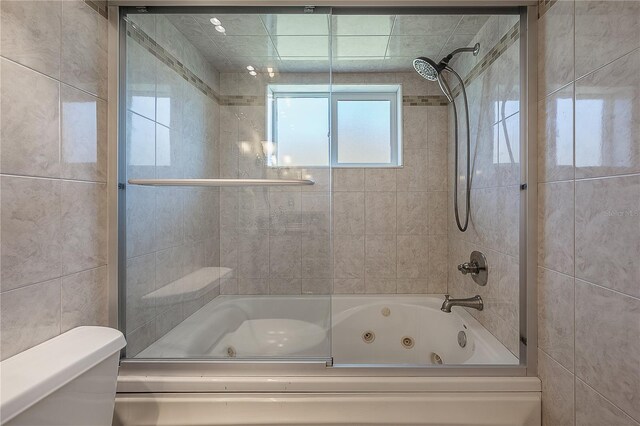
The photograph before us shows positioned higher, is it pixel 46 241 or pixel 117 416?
pixel 46 241

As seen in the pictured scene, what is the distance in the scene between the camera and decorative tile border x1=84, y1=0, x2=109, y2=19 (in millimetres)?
1171

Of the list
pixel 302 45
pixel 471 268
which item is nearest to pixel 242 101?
pixel 302 45

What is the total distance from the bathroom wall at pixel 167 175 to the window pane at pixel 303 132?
33 cm

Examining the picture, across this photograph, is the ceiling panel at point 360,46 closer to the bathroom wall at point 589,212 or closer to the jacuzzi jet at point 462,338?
the bathroom wall at point 589,212

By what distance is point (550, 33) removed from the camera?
1107mm

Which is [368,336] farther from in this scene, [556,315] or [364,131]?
[364,131]

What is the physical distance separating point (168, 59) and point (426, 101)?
161 cm

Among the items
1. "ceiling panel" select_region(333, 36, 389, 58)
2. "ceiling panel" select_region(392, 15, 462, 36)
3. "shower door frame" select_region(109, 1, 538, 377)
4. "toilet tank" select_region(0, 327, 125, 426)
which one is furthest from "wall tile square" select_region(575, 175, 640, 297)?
"toilet tank" select_region(0, 327, 125, 426)

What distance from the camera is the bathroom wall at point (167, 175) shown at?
1333 mm

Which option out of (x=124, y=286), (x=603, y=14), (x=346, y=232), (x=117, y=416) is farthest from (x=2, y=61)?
(x=346, y=232)

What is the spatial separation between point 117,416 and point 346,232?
1.53 meters

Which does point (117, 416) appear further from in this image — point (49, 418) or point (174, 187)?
point (174, 187)

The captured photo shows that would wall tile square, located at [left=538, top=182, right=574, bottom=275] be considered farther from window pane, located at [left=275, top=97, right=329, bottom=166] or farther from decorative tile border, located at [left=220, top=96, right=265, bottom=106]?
decorative tile border, located at [left=220, top=96, right=265, bottom=106]

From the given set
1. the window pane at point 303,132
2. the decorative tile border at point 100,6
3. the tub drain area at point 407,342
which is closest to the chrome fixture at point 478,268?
the tub drain area at point 407,342
